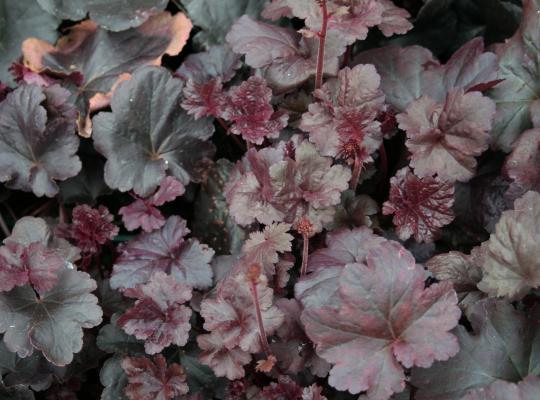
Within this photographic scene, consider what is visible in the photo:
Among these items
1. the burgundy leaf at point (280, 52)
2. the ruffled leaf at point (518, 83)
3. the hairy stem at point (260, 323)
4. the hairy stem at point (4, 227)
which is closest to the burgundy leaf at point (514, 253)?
the ruffled leaf at point (518, 83)

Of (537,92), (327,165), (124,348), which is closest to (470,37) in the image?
(537,92)

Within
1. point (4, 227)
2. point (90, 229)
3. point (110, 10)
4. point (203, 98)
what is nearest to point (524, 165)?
point (203, 98)

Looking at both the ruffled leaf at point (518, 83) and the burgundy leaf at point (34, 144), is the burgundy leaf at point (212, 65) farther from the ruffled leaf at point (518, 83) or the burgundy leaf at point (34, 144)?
the ruffled leaf at point (518, 83)

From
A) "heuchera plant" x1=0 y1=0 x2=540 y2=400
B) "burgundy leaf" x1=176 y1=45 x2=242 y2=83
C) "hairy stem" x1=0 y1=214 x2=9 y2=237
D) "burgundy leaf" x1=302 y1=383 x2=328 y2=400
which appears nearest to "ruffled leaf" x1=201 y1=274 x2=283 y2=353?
"heuchera plant" x1=0 y1=0 x2=540 y2=400

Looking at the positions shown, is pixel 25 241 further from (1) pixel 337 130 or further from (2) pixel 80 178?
(1) pixel 337 130

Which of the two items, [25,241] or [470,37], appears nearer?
[25,241]
